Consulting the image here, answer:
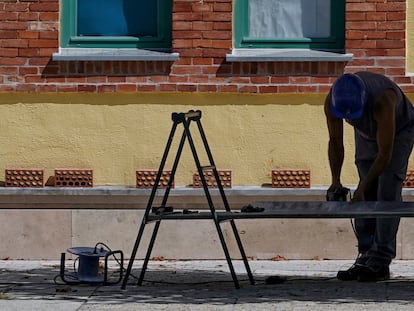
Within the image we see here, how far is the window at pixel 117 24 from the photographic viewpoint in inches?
477

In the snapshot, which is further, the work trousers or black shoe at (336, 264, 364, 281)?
black shoe at (336, 264, 364, 281)

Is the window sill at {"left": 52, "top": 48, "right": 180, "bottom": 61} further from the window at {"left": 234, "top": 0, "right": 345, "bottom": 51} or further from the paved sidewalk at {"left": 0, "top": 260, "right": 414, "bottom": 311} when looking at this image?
the paved sidewalk at {"left": 0, "top": 260, "right": 414, "bottom": 311}

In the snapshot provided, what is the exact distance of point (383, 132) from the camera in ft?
31.6

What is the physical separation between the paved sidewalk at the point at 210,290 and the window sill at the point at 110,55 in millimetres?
1785

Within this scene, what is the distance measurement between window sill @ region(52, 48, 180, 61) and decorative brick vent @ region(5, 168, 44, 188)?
1001 millimetres

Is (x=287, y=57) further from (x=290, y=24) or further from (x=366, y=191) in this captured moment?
(x=366, y=191)

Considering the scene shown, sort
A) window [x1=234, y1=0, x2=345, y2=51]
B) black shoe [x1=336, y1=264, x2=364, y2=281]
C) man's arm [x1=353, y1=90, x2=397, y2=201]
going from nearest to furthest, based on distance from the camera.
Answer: man's arm [x1=353, y1=90, x2=397, y2=201], black shoe [x1=336, y1=264, x2=364, y2=281], window [x1=234, y1=0, x2=345, y2=51]

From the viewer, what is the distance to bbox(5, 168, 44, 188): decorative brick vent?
11.9 meters

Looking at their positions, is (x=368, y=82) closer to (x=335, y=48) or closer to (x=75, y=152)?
(x=335, y=48)

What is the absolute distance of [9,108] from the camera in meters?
12.0

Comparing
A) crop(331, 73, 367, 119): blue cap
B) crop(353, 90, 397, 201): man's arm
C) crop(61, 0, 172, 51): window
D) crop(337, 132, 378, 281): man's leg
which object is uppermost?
crop(61, 0, 172, 51): window

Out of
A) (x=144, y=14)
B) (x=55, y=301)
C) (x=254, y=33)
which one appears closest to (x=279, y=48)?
(x=254, y=33)

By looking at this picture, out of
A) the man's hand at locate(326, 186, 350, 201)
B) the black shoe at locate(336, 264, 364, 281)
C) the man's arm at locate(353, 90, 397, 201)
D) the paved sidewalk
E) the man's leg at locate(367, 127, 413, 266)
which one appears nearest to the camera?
the paved sidewalk

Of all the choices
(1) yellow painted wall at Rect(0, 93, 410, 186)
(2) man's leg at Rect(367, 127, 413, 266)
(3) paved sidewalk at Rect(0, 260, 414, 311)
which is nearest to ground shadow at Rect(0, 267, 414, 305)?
(3) paved sidewalk at Rect(0, 260, 414, 311)
